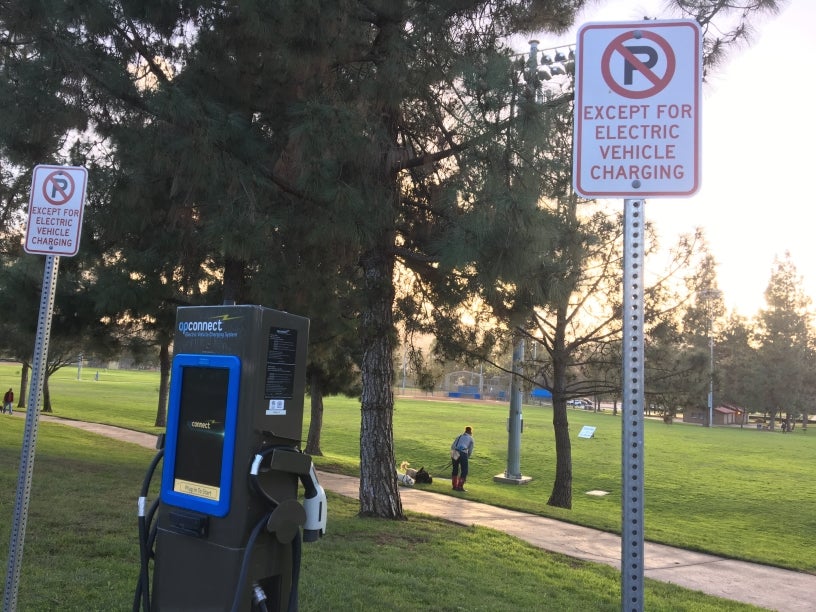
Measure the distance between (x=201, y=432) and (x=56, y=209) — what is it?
5.41ft

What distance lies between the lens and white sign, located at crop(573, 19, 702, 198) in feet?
6.97

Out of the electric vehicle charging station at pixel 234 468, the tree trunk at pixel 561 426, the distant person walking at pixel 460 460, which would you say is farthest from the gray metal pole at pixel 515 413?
the electric vehicle charging station at pixel 234 468

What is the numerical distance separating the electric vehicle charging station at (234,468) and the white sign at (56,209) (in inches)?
39.8

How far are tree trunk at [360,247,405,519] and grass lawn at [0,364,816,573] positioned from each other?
4.23m

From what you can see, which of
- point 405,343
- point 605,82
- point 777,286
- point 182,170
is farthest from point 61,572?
point 777,286

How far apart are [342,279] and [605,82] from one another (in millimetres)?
8355

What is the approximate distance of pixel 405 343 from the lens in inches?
428

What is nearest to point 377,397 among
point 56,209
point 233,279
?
point 233,279

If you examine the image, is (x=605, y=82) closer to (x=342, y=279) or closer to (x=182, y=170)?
(x=182, y=170)

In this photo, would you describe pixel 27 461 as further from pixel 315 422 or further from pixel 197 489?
pixel 315 422

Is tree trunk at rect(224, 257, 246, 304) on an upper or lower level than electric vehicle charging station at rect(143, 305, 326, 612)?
upper

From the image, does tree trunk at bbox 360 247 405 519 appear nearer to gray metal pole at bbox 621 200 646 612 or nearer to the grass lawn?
the grass lawn

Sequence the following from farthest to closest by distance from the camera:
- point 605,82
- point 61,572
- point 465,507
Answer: point 465,507
point 61,572
point 605,82

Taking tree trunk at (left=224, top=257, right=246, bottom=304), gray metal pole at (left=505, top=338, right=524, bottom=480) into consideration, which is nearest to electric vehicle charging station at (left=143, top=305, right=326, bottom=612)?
tree trunk at (left=224, top=257, right=246, bottom=304)
